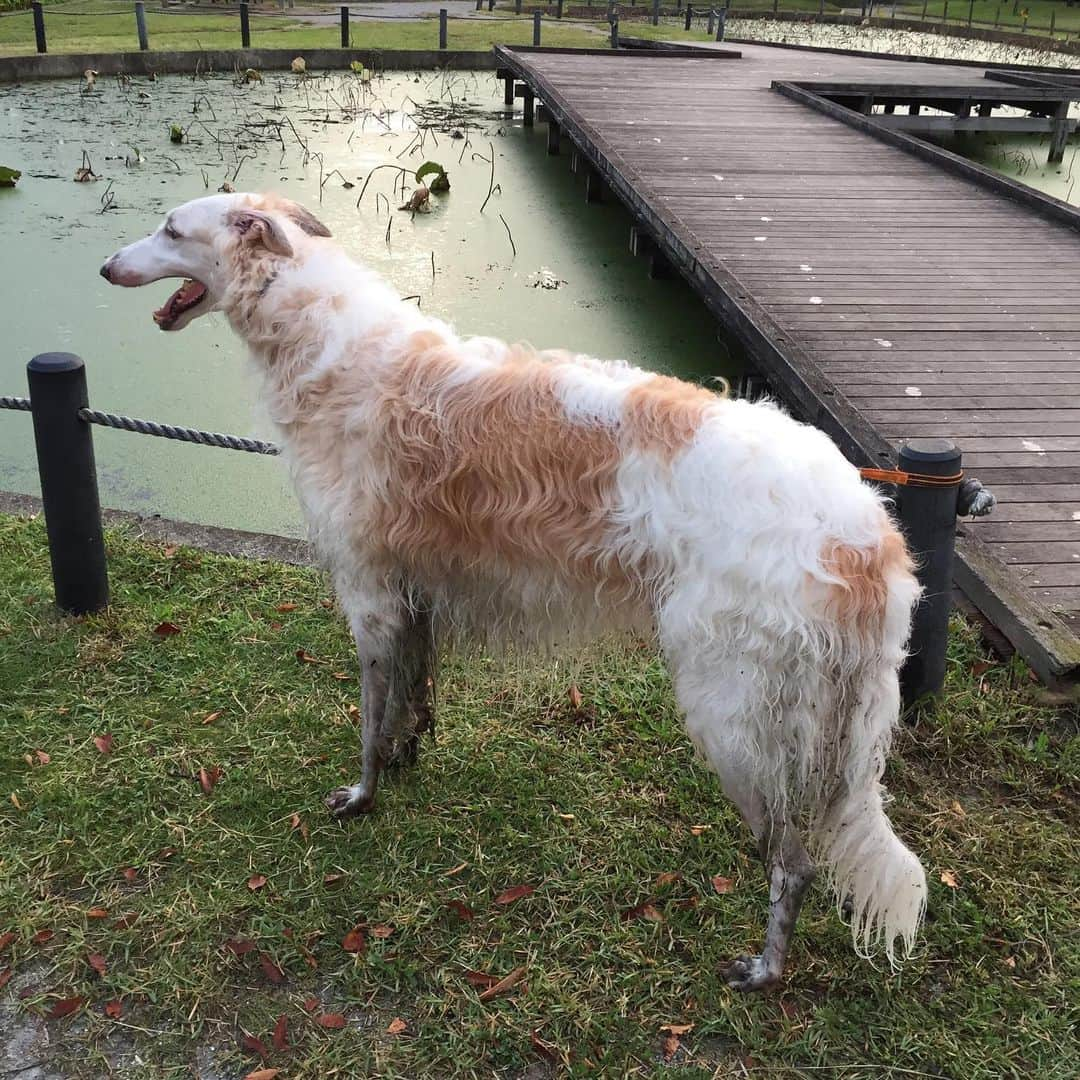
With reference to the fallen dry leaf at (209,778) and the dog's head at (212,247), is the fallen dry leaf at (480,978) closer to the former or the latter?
the fallen dry leaf at (209,778)

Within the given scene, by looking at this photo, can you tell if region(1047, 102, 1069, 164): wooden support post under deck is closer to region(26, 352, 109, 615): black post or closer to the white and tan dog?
the white and tan dog

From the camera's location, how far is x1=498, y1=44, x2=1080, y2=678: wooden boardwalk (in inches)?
138

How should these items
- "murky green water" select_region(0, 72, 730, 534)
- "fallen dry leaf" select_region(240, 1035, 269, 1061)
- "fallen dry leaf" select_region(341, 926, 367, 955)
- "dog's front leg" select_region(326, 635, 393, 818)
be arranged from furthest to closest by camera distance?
"murky green water" select_region(0, 72, 730, 534) → "dog's front leg" select_region(326, 635, 393, 818) → "fallen dry leaf" select_region(341, 926, 367, 955) → "fallen dry leaf" select_region(240, 1035, 269, 1061)

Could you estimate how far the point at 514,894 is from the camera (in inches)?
99.9

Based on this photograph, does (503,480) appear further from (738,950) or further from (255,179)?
(255,179)

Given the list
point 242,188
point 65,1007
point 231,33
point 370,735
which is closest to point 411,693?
point 370,735

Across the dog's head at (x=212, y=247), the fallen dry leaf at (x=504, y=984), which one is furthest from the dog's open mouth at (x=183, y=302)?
the fallen dry leaf at (x=504, y=984)

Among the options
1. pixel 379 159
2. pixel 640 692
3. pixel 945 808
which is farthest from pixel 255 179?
pixel 945 808

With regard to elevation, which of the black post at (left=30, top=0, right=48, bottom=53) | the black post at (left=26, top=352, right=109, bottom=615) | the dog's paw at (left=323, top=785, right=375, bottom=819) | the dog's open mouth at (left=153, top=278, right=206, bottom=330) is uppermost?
the black post at (left=30, top=0, right=48, bottom=53)

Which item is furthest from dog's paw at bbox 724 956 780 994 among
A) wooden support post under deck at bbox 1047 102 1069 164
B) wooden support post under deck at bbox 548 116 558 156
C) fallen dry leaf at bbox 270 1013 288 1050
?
wooden support post under deck at bbox 1047 102 1069 164

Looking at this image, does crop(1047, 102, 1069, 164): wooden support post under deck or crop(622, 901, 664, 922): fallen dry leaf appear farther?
crop(1047, 102, 1069, 164): wooden support post under deck

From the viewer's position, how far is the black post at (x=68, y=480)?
325cm

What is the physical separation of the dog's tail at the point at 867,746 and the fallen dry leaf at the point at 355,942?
1043mm

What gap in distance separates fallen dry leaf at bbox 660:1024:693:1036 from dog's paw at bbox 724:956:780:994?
15cm
